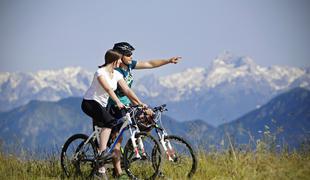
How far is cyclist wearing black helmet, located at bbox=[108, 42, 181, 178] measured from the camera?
895cm

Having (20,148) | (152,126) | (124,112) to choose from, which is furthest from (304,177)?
(20,148)

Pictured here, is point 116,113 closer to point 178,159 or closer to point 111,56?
point 111,56

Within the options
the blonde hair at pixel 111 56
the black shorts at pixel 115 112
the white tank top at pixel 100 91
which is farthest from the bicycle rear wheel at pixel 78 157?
the blonde hair at pixel 111 56

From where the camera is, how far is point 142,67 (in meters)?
9.84

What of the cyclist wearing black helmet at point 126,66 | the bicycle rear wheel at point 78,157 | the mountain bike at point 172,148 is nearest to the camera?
the mountain bike at point 172,148

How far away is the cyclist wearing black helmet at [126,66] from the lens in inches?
352

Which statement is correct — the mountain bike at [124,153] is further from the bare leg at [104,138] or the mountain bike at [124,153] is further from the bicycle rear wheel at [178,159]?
the bicycle rear wheel at [178,159]

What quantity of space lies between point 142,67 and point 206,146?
2.56m

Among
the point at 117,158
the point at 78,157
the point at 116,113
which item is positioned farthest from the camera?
the point at 78,157

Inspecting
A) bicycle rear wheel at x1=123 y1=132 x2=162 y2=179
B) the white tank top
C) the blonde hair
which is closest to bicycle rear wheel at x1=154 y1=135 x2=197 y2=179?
bicycle rear wheel at x1=123 y1=132 x2=162 y2=179

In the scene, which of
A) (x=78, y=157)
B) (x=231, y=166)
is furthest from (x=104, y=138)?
(x=231, y=166)

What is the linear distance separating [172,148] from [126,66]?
1.86m

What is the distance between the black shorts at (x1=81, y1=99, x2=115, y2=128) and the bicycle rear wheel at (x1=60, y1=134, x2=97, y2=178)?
2.13 feet

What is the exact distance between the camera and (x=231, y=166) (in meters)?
9.48
